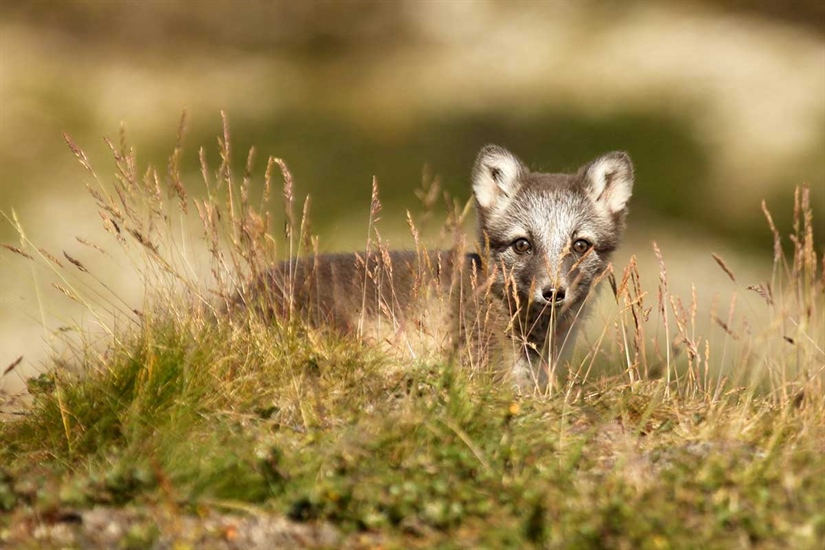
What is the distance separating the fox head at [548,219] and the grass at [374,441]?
0.63 metres

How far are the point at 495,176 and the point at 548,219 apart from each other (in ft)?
1.74

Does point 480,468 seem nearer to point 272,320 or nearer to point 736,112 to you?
point 272,320

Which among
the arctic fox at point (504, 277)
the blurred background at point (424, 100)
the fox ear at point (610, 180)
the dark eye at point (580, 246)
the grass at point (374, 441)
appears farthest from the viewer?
the blurred background at point (424, 100)

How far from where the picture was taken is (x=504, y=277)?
501cm

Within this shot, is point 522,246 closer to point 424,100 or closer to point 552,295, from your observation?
point 552,295

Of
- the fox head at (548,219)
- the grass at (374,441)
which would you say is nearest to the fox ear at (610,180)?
the fox head at (548,219)

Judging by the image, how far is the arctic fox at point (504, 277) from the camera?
482 cm

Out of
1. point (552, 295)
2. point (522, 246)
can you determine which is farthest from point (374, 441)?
point (522, 246)

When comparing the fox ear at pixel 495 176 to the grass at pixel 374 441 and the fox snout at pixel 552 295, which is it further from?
the grass at pixel 374 441

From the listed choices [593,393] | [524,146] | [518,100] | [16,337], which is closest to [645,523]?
[593,393]

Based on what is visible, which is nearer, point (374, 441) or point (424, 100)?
point (374, 441)

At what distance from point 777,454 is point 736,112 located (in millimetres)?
11595

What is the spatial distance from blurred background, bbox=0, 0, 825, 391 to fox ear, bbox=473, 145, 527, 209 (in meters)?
5.55

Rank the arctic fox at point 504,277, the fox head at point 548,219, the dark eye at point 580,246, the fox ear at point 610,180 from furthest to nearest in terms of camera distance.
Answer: the fox ear at point 610,180 → the dark eye at point 580,246 → the fox head at point 548,219 → the arctic fox at point 504,277
